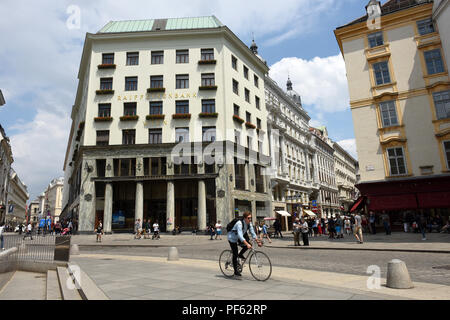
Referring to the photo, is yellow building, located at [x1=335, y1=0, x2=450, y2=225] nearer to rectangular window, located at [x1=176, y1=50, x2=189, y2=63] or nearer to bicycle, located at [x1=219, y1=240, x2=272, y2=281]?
rectangular window, located at [x1=176, y1=50, x2=189, y2=63]

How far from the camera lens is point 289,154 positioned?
50.0m

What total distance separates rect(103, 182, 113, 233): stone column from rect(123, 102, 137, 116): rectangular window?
8.27 metres

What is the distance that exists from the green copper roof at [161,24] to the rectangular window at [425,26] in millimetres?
21804

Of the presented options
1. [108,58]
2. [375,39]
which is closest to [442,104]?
[375,39]

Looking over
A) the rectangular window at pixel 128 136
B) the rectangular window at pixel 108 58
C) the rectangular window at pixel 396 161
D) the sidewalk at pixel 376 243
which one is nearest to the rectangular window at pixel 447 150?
the rectangular window at pixel 396 161

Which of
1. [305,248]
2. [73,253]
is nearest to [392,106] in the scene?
[305,248]

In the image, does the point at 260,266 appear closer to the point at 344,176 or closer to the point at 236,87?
the point at 236,87

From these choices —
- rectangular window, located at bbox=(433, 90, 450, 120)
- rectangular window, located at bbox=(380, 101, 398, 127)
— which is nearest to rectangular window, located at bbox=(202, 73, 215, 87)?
rectangular window, located at bbox=(380, 101, 398, 127)

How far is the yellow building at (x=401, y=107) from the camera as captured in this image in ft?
79.4

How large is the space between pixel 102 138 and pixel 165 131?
23.4 ft

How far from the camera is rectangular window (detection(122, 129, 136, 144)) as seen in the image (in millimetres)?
32875

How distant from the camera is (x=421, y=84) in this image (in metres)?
25.3

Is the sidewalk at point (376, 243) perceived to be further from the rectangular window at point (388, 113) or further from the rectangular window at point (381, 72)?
the rectangular window at point (381, 72)

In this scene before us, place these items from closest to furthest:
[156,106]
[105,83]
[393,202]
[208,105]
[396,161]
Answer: [393,202]
[396,161]
[156,106]
[208,105]
[105,83]
